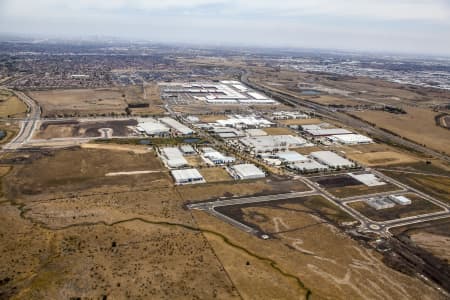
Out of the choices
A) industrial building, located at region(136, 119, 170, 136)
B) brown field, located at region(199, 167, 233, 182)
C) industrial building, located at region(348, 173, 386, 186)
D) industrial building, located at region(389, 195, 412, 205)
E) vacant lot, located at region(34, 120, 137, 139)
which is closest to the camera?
industrial building, located at region(389, 195, 412, 205)

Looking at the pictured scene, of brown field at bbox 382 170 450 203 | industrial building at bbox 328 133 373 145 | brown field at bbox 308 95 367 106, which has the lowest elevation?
brown field at bbox 382 170 450 203

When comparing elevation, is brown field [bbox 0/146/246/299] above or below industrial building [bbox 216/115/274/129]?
below

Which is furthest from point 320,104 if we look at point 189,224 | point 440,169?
point 189,224

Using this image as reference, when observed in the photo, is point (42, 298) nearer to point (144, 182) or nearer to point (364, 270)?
point (144, 182)

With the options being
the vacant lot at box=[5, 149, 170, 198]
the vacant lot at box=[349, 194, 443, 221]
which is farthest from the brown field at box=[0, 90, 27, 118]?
the vacant lot at box=[349, 194, 443, 221]

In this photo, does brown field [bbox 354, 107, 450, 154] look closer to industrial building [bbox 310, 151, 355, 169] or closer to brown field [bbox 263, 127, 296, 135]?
industrial building [bbox 310, 151, 355, 169]

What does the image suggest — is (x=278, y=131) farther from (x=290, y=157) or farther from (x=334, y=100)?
(x=334, y=100)
